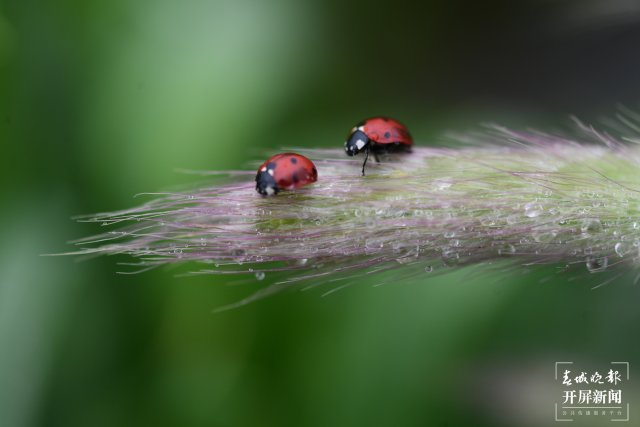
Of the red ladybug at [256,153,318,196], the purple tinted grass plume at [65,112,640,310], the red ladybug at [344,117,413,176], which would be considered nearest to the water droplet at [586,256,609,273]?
the purple tinted grass plume at [65,112,640,310]

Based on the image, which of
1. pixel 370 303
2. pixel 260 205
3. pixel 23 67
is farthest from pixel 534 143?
pixel 23 67

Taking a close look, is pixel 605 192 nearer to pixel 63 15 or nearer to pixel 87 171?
pixel 87 171

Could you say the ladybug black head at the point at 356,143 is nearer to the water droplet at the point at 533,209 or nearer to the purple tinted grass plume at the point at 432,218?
the purple tinted grass plume at the point at 432,218

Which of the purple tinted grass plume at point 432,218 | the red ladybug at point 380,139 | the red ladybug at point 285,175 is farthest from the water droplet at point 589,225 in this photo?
the red ladybug at point 380,139

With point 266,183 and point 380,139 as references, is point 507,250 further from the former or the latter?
point 380,139

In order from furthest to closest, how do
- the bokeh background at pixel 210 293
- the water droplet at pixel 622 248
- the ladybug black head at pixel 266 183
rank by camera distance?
the bokeh background at pixel 210 293, the ladybug black head at pixel 266 183, the water droplet at pixel 622 248
